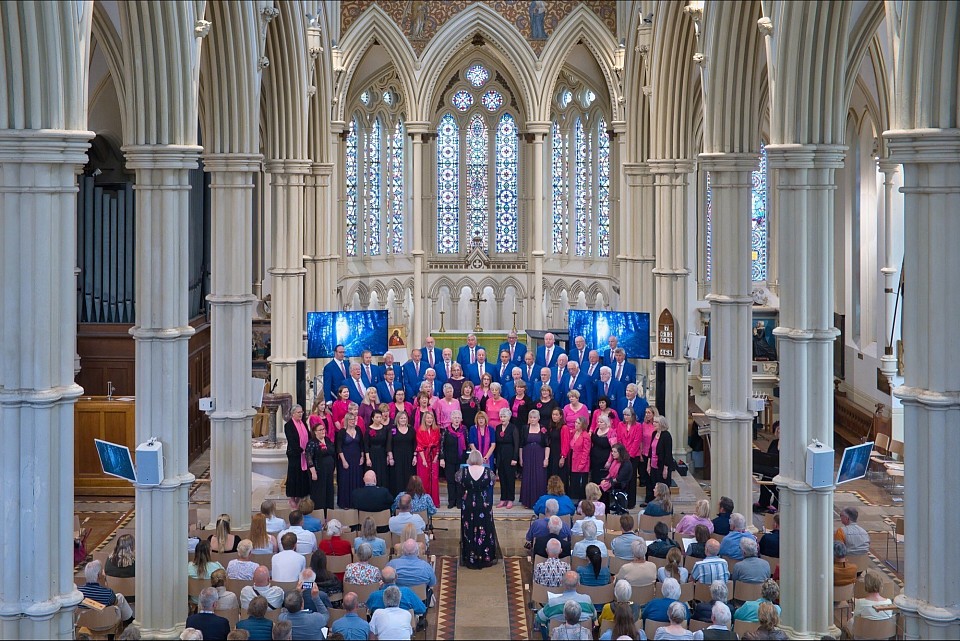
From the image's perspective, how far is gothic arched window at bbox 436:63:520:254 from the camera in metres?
29.9

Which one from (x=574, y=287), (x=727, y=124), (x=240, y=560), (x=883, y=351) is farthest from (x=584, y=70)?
(x=240, y=560)

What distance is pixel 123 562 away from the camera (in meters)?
12.2

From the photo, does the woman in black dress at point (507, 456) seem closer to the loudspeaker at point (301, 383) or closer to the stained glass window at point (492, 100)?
the loudspeaker at point (301, 383)

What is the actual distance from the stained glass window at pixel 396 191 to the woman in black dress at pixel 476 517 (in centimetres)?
1597

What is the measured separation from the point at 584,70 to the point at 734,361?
13931mm

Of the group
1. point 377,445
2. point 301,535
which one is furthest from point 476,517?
point 301,535

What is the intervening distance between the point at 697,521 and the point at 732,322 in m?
3.24

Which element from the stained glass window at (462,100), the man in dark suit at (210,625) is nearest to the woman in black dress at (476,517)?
the man in dark suit at (210,625)

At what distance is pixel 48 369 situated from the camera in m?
9.45

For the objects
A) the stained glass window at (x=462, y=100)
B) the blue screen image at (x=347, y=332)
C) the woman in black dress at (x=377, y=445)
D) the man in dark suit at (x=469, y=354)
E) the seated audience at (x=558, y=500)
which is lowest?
the seated audience at (x=558, y=500)

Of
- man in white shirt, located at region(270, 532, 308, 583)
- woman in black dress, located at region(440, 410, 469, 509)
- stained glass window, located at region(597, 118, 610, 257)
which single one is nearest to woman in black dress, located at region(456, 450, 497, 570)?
woman in black dress, located at region(440, 410, 469, 509)

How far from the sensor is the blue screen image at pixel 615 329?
19.5m

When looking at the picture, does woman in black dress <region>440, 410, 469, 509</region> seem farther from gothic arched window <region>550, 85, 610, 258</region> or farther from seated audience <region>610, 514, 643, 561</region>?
gothic arched window <region>550, 85, 610, 258</region>

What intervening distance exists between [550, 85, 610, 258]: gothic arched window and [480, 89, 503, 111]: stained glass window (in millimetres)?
1329
